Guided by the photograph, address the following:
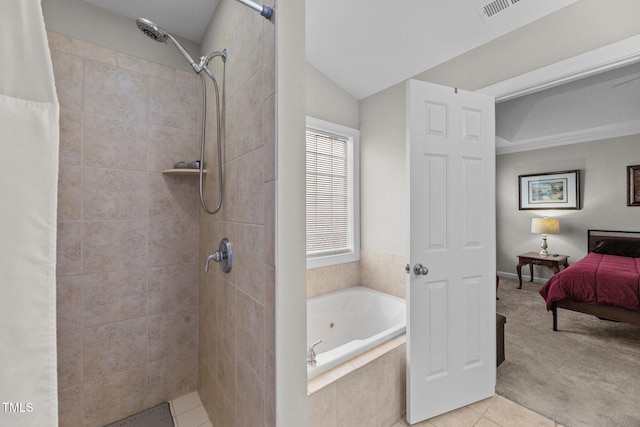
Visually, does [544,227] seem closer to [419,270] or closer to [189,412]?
[419,270]

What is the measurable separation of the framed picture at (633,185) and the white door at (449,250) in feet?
11.6

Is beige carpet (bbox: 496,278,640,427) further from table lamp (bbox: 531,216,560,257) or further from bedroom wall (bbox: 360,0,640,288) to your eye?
table lamp (bbox: 531,216,560,257)

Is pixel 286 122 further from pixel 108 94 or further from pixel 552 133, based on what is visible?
pixel 552 133

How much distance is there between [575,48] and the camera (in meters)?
1.64

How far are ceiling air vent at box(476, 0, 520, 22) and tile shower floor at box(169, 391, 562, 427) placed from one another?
259 centimetres

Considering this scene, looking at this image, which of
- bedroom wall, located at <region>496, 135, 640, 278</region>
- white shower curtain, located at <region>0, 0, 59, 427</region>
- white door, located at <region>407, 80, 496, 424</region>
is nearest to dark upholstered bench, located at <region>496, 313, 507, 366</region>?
white door, located at <region>407, 80, 496, 424</region>

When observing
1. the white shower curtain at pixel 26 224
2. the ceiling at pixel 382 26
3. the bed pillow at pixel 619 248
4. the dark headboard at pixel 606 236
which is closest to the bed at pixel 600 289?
the bed pillow at pixel 619 248

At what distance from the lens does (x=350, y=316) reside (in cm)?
262

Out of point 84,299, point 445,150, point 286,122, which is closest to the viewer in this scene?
point 286,122

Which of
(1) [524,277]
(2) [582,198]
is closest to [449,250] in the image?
(2) [582,198]

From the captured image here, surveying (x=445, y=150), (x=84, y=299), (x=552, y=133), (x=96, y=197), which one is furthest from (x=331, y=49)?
(x=552, y=133)

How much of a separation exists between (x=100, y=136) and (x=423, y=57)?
2376 millimetres

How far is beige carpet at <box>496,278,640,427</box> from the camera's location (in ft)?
5.95

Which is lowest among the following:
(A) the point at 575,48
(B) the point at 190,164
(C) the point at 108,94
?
(B) the point at 190,164
